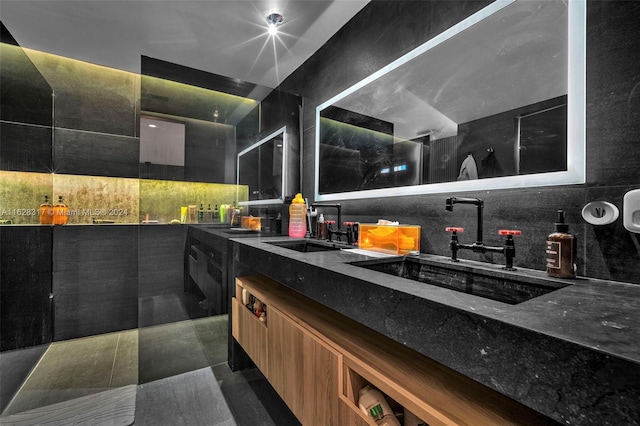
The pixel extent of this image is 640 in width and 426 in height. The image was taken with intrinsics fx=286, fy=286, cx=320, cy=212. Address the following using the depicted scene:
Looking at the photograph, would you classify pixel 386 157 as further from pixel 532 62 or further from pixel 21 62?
pixel 21 62

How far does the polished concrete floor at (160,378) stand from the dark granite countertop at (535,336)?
4.24 ft

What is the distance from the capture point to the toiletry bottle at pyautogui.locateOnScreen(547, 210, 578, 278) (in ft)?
2.83

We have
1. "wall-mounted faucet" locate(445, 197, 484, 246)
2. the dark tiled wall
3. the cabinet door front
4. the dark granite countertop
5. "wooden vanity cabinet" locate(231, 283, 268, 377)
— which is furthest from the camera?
"wooden vanity cabinet" locate(231, 283, 268, 377)

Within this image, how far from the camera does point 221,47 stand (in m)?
2.31

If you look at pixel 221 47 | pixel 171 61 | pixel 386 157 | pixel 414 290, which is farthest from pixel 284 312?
pixel 171 61

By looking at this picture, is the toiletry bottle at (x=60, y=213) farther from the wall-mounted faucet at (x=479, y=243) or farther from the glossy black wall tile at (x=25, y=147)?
the wall-mounted faucet at (x=479, y=243)

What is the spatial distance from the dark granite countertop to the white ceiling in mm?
1924

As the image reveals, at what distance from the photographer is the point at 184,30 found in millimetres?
2121

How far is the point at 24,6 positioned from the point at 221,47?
1.26 meters

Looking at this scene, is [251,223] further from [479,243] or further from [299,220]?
[479,243]

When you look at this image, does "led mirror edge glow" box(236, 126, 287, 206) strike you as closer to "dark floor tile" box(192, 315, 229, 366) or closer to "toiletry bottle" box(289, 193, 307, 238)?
"toiletry bottle" box(289, 193, 307, 238)

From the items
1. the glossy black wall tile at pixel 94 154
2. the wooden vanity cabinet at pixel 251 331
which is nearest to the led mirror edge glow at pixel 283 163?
the wooden vanity cabinet at pixel 251 331

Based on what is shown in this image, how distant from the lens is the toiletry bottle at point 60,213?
103 inches

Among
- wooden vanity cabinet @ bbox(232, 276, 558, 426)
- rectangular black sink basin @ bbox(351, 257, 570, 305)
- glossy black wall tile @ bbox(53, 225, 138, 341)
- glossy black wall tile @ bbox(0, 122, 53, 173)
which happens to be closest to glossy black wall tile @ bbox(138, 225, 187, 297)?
glossy black wall tile @ bbox(53, 225, 138, 341)
